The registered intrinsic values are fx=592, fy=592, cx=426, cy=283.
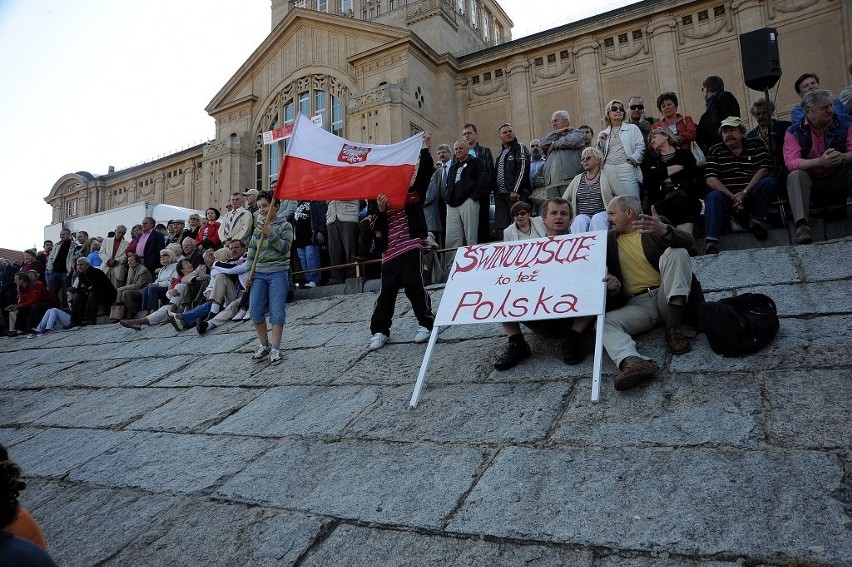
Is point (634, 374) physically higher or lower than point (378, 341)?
lower

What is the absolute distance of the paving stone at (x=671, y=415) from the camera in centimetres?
313

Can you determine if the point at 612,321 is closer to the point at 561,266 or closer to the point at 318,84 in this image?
the point at 561,266

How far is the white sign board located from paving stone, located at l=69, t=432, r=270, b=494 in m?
1.32

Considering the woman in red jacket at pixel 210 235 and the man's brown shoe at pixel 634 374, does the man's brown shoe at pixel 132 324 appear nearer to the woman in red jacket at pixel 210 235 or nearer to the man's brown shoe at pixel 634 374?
the woman in red jacket at pixel 210 235

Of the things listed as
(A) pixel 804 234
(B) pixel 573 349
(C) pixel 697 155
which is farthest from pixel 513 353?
(C) pixel 697 155

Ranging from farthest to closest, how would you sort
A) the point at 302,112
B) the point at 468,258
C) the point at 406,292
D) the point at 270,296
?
the point at 302,112 < the point at 270,296 < the point at 406,292 < the point at 468,258

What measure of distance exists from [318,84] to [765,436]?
75.3ft

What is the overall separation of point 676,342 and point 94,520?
4033 mm

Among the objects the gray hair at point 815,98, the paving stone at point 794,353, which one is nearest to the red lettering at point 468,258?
the paving stone at point 794,353

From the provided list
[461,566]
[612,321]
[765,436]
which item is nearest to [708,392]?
[765,436]

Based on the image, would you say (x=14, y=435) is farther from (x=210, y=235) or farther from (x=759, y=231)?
(x=759, y=231)

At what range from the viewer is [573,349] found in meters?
4.45

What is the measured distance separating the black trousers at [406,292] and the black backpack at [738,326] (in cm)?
281

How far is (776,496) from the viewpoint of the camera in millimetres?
2537
